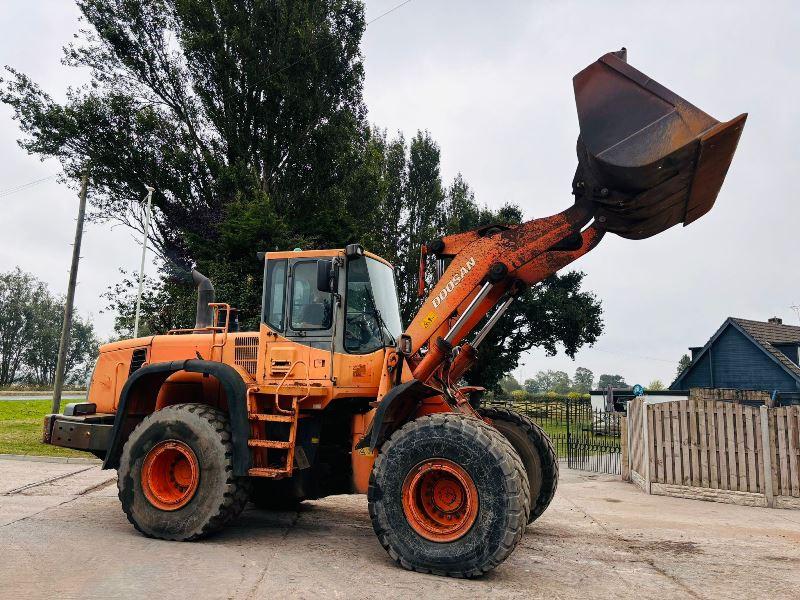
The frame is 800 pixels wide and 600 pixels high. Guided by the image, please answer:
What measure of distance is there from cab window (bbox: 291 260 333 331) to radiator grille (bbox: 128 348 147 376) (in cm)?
209

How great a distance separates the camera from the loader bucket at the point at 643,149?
5.26 metres

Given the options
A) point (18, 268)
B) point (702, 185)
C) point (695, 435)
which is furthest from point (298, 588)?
point (18, 268)

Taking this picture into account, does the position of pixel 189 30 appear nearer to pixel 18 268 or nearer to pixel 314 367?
pixel 314 367

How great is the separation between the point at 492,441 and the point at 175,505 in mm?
3402

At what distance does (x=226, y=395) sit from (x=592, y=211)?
423 centimetres

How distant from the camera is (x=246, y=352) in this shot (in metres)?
6.96

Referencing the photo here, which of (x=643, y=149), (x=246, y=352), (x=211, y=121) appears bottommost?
(x=246, y=352)

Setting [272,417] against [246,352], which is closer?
[272,417]

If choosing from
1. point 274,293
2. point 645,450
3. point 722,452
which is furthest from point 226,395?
point 722,452

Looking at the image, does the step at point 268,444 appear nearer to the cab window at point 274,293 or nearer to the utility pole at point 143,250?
the cab window at point 274,293

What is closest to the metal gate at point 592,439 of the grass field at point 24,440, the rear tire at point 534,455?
the rear tire at point 534,455

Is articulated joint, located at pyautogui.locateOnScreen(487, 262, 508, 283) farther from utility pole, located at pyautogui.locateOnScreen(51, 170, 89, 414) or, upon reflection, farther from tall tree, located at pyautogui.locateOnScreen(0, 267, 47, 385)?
tall tree, located at pyautogui.locateOnScreen(0, 267, 47, 385)

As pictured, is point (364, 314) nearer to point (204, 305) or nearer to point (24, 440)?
point (204, 305)

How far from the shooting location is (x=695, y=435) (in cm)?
1017
